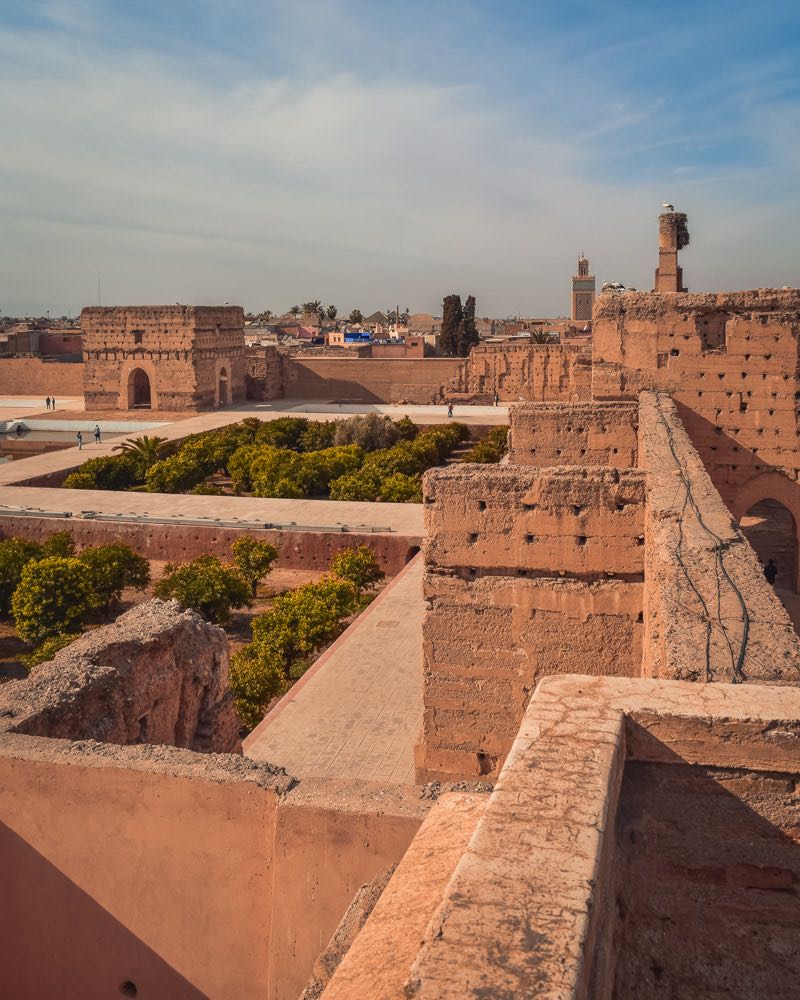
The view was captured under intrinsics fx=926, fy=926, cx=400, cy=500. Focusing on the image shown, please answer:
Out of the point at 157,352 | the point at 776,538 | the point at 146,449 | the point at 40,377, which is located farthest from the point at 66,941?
the point at 40,377

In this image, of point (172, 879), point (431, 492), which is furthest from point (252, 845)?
point (431, 492)

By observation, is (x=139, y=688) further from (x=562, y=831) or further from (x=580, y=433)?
(x=580, y=433)

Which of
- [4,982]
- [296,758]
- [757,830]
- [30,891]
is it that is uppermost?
[757,830]

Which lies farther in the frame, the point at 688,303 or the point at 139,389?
the point at 139,389

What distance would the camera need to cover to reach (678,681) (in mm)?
3416

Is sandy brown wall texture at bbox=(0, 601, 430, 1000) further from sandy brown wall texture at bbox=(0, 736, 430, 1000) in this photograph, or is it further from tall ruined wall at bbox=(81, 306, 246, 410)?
tall ruined wall at bbox=(81, 306, 246, 410)

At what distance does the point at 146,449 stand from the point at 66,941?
73.0 feet

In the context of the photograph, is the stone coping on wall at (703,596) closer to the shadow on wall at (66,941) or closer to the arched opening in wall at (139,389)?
the shadow on wall at (66,941)

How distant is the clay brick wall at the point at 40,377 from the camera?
43750 millimetres

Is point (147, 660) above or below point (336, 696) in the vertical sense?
above

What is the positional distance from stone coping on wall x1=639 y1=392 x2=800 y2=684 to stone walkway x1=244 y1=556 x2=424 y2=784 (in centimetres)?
363

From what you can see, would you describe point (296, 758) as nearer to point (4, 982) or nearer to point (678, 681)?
point (4, 982)

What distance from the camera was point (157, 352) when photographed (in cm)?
3634

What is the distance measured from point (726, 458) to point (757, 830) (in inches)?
386
